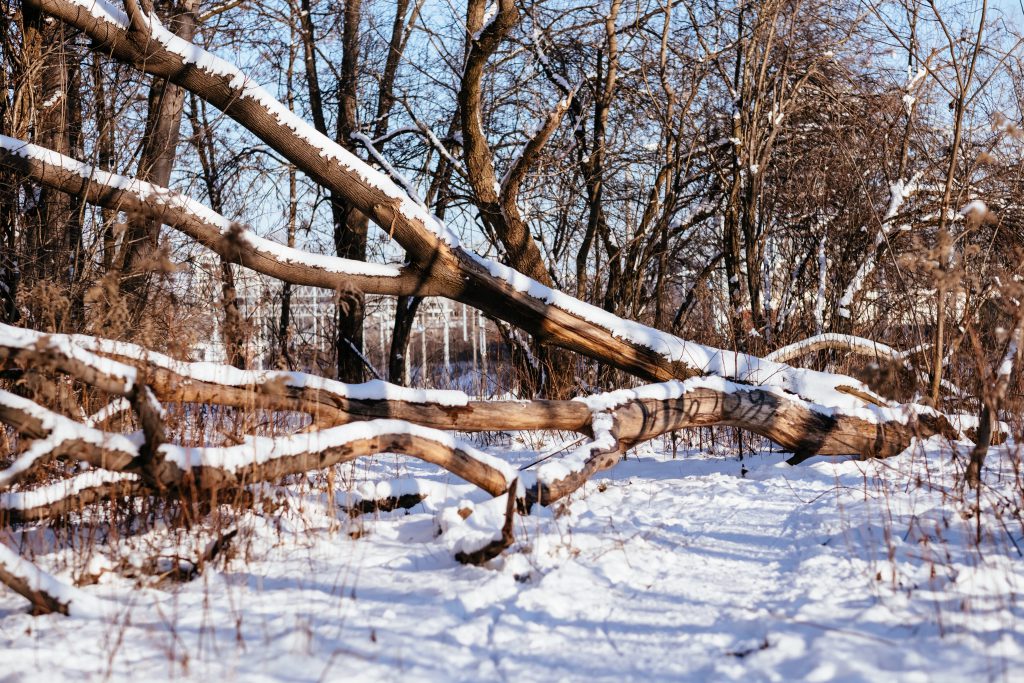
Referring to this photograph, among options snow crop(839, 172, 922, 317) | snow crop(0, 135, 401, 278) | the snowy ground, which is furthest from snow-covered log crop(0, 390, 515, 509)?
→ snow crop(839, 172, 922, 317)

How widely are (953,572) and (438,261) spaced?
3345mm

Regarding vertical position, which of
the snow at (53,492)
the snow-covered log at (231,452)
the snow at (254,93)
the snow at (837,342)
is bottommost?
the snow at (53,492)

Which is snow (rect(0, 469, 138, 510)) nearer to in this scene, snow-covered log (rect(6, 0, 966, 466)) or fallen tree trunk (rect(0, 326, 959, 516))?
fallen tree trunk (rect(0, 326, 959, 516))

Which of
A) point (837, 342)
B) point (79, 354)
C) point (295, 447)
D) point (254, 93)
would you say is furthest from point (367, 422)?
point (837, 342)

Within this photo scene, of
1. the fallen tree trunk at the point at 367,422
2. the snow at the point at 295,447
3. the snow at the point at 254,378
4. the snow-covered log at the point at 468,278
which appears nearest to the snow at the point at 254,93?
the snow-covered log at the point at 468,278

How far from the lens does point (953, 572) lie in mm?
2787

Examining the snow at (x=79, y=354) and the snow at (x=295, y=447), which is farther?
the snow at (x=295, y=447)

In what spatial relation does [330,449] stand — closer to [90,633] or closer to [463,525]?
[463,525]

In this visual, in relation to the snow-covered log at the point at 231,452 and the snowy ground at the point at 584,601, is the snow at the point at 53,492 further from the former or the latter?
the snowy ground at the point at 584,601

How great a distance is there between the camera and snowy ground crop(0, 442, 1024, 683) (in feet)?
7.59

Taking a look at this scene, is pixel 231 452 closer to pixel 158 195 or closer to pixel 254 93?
pixel 158 195

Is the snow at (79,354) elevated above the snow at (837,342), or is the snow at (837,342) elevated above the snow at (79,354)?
the snow at (837,342)

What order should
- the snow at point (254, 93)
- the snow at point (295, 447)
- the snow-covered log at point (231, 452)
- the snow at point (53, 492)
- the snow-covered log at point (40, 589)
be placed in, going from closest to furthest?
the snow-covered log at point (40, 589), the snow-covered log at point (231, 452), the snow at point (295, 447), the snow at point (53, 492), the snow at point (254, 93)

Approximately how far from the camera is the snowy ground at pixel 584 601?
2312mm
